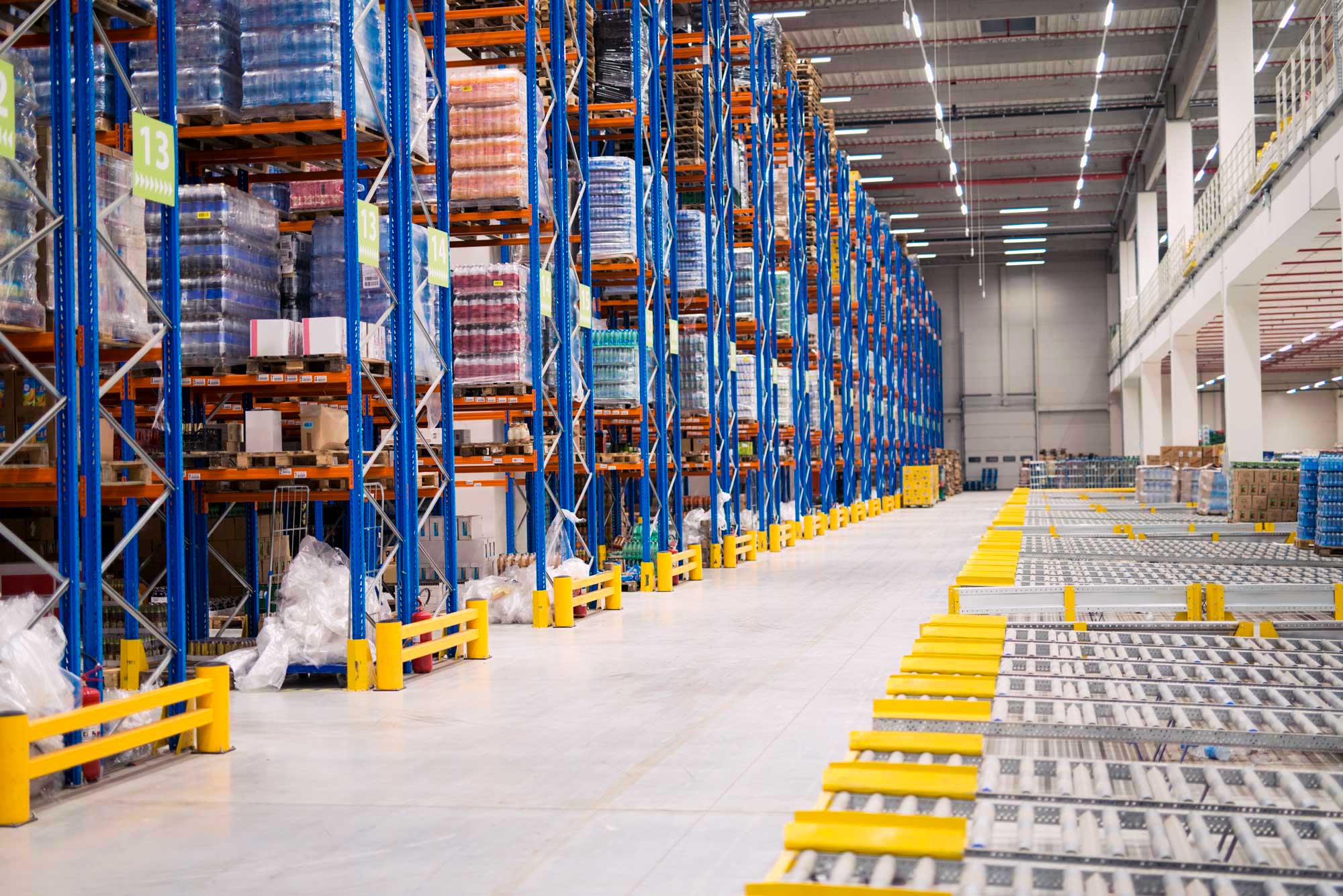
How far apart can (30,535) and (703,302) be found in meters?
8.63

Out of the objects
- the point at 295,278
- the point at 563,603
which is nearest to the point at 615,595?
the point at 563,603

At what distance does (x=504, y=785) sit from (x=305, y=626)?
3.05 meters

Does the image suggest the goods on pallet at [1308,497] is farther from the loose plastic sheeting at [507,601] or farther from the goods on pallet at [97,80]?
the goods on pallet at [97,80]

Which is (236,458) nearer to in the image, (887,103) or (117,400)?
(117,400)

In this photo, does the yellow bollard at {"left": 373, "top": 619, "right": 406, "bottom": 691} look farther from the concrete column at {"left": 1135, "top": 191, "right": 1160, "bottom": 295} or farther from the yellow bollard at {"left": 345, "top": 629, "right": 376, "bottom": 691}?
the concrete column at {"left": 1135, "top": 191, "right": 1160, "bottom": 295}

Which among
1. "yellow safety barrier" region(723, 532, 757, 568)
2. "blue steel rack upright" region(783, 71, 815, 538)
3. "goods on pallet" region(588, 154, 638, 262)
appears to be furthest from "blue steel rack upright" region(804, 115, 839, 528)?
"goods on pallet" region(588, 154, 638, 262)

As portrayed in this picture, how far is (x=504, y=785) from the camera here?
493 centimetres

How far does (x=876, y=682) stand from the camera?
711 cm

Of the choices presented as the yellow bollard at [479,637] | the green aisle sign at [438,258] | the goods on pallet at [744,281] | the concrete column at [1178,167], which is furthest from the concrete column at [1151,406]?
the green aisle sign at [438,258]

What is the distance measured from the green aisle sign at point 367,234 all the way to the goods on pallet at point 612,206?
16.9 feet

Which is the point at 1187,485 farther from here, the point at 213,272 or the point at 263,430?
the point at 213,272

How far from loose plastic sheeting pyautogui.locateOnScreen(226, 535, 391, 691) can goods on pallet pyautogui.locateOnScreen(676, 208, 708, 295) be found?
787 centimetres

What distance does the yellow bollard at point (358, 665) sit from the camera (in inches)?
287

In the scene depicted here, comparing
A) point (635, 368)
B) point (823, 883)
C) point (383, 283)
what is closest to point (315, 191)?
point (383, 283)
